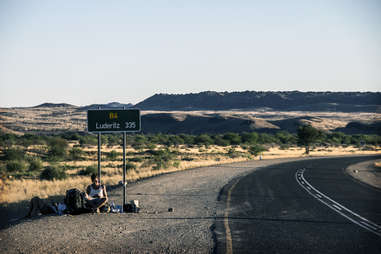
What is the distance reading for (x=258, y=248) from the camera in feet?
28.3

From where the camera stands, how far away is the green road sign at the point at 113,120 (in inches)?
536

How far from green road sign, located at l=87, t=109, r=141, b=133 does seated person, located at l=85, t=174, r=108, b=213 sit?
1.96m

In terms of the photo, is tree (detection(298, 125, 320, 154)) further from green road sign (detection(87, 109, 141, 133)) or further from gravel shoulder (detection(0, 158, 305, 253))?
green road sign (detection(87, 109, 141, 133))

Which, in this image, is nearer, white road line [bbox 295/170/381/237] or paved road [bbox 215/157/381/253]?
paved road [bbox 215/157/381/253]

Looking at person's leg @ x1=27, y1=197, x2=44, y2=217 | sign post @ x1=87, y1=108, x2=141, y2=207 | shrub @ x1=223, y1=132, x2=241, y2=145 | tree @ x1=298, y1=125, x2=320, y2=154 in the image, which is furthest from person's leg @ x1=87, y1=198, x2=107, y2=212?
shrub @ x1=223, y1=132, x2=241, y2=145

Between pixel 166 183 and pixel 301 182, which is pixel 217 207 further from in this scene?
pixel 301 182

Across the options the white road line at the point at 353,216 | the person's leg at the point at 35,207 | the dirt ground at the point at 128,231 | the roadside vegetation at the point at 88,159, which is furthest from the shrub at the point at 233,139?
the person's leg at the point at 35,207

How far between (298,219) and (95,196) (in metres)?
6.57

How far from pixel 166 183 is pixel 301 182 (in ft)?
26.0

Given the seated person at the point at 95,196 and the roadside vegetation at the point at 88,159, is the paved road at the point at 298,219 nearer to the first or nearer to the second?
the seated person at the point at 95,196

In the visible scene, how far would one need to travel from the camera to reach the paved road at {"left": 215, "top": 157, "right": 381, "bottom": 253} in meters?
8.91

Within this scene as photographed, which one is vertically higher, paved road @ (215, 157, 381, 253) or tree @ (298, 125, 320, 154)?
paved road @ (215, 157, 381, 253)

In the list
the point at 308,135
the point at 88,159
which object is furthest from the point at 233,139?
the point at 88,159

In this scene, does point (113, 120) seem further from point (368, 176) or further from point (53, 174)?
point (368, 176)
